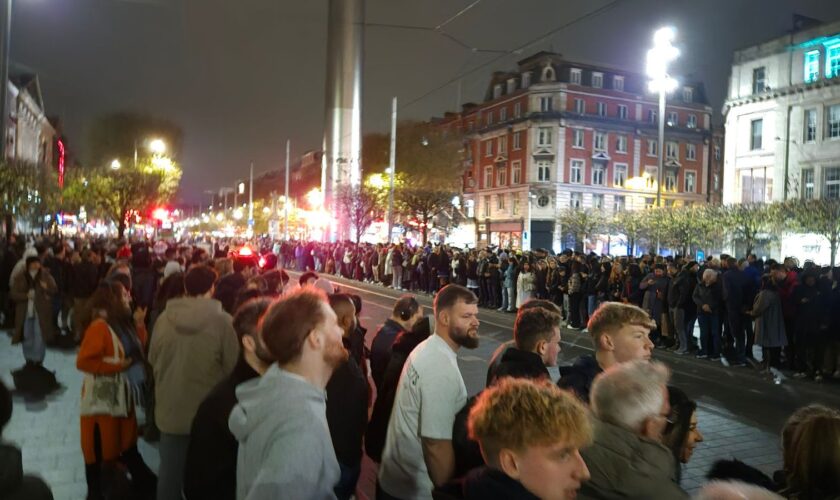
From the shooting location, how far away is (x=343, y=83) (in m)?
55.6

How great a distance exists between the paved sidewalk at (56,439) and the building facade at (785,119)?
3532cm

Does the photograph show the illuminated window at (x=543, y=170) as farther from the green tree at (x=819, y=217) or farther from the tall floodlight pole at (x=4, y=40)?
the tall floodlight pole at (x=4, y=40)

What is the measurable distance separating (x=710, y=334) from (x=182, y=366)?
11560 mm

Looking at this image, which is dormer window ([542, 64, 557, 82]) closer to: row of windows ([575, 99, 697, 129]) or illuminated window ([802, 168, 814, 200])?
A: row of windows ([575, 99, 697, 129])

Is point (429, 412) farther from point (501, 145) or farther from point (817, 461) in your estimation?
point (501, 145)

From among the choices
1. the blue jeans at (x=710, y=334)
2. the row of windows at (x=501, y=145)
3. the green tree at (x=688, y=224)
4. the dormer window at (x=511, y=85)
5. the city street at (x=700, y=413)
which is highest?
the dormer window at (x=511, y=85)

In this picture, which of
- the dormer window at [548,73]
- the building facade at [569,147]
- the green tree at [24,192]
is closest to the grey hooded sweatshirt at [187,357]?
the green tree at [24,192]

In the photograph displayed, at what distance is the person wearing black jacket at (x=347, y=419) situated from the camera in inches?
134

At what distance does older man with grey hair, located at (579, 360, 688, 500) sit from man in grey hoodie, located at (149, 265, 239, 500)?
2.58 m

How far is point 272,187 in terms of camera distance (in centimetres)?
12669

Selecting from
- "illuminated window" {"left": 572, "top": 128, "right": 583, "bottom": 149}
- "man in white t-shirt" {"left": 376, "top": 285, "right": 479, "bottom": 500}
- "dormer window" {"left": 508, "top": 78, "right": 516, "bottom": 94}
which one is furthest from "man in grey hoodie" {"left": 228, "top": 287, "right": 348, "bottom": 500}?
"dormer window" {"left": 508, "top": 78, "right": 516, "bottom": 94}

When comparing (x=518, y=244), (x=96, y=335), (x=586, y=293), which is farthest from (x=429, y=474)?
(x=518, y=244)

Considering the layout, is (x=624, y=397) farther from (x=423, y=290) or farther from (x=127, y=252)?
(x=423, y=290)

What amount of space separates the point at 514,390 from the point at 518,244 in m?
62.3
